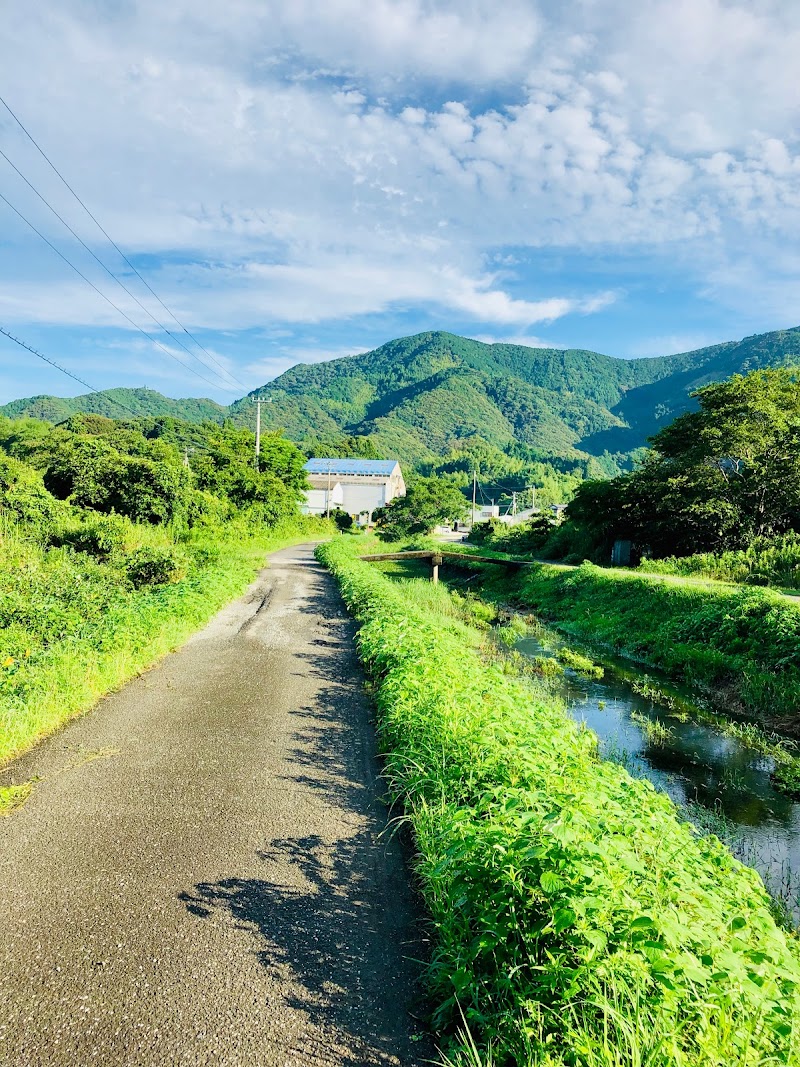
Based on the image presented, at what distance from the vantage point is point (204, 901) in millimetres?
3463

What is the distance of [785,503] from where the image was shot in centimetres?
2078

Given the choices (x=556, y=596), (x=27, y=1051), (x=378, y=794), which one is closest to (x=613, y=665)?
(x=556, y=596)

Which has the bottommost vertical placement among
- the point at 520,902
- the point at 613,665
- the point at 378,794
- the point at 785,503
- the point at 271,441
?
the point at 613,665

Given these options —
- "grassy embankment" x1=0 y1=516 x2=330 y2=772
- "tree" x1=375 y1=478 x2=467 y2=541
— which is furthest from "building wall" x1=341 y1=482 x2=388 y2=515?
"grassy embankment" x1=0 y1=516 x2=330 y2=772

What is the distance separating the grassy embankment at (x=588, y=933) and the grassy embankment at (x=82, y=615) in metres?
3.94

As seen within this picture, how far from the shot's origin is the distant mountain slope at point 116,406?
113 metres

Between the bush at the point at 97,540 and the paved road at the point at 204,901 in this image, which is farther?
the bush at the point at 97,540

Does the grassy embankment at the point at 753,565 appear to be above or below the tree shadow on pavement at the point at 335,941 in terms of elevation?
above

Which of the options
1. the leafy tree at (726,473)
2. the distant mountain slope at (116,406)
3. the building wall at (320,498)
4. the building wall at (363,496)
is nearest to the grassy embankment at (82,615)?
the leafy tree at (726,473)

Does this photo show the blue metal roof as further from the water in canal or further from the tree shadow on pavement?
the tree shadow on pavement

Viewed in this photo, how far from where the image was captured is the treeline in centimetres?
661

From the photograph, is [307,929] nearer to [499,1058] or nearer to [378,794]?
[499,1058]

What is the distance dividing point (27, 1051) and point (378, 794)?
2932 mm

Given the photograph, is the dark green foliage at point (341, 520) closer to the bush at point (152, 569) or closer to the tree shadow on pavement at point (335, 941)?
the bush at point (152, 569)
